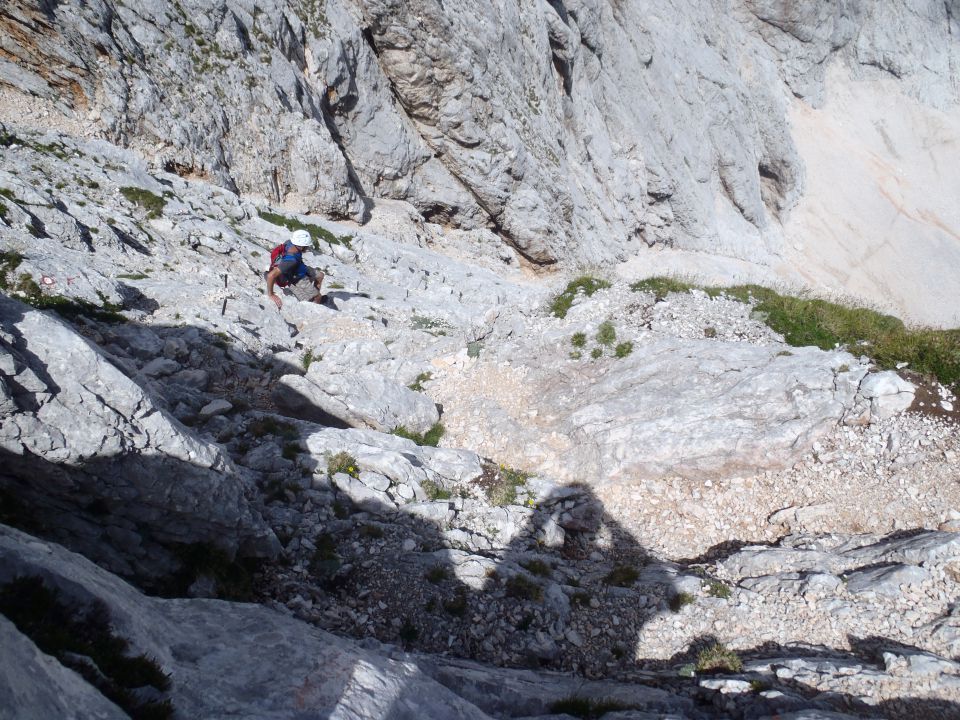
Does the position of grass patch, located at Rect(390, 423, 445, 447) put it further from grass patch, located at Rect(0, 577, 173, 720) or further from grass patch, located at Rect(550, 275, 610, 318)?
grass patch, located at Rect(0, 577, 173, 720)

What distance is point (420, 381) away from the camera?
12.7 m

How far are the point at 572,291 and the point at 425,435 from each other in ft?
17.3

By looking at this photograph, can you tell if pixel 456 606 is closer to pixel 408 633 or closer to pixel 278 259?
pixel 408 633

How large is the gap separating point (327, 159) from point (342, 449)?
21089 millimetres

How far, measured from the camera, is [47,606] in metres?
3.69

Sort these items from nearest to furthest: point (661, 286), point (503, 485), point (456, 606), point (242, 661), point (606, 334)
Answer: point (242, 661) < point (456, 606) < point (503, 485) < point (606, 334) < point (661, 286)

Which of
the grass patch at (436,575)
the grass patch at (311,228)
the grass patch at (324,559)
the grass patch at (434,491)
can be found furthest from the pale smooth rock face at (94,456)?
the grass patch at (311,228)

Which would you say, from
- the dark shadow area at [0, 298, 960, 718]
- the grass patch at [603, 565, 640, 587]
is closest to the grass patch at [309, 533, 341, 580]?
the dark shadow area at [0, 298, 960, 718]

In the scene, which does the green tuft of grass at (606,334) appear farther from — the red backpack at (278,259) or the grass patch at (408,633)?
the red backpack at (278,259)

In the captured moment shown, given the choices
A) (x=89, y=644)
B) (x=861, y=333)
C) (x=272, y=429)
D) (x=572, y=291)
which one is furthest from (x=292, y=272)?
(x=861, y=333)

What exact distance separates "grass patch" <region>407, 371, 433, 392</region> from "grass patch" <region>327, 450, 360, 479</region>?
3.73m

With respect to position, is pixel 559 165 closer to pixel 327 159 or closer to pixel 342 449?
pixel 327 159

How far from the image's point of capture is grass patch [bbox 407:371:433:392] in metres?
12.6

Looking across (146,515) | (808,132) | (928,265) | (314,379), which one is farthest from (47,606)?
(808,132)
